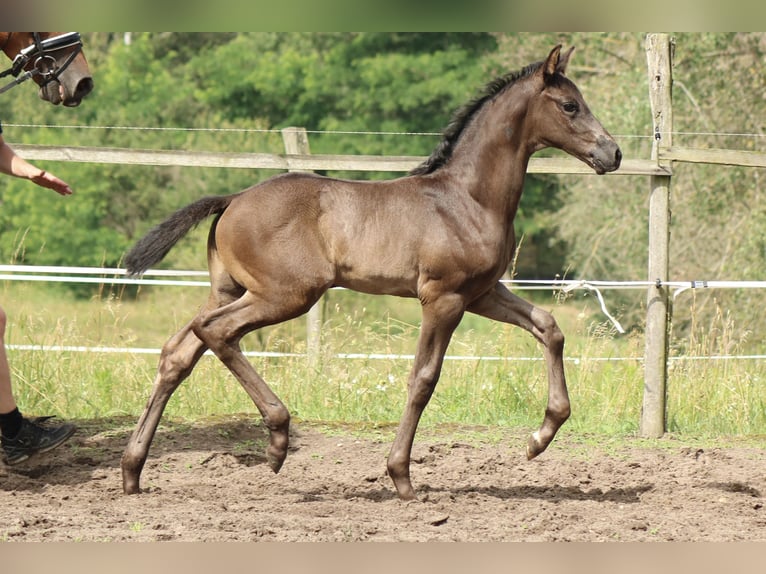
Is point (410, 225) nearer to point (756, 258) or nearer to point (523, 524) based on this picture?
point (523, 524)

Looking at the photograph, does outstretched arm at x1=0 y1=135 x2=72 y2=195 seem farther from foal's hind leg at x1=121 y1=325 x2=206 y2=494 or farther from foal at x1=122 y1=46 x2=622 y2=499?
foal's hind leg at x1=121 y1=325 x2=206 y2=494

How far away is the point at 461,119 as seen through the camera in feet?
17.4

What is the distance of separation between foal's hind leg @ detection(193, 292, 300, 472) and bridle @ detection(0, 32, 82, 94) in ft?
4.57

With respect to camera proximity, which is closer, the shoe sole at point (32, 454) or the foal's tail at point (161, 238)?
the foal's tail at point (161, 238)

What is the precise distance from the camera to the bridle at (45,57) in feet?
15.6

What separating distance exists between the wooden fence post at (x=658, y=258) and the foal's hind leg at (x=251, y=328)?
10.00 feet

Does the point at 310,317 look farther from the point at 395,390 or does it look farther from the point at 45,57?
the point at 45,57

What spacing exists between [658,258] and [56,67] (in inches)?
168

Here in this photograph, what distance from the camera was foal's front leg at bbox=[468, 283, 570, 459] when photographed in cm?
519

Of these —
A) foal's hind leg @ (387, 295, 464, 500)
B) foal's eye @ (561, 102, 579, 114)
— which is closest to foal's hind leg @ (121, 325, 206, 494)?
foal's hind leg @ (387, 295, 464, 500)

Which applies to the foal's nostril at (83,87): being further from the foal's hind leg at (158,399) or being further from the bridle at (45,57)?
the foal's hind leg at (158,399)

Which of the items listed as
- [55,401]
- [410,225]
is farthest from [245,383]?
[55,401]

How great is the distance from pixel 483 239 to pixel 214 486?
2.00 metres

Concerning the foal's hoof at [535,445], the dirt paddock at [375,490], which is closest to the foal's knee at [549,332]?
the foal's hoof at [535,445]
